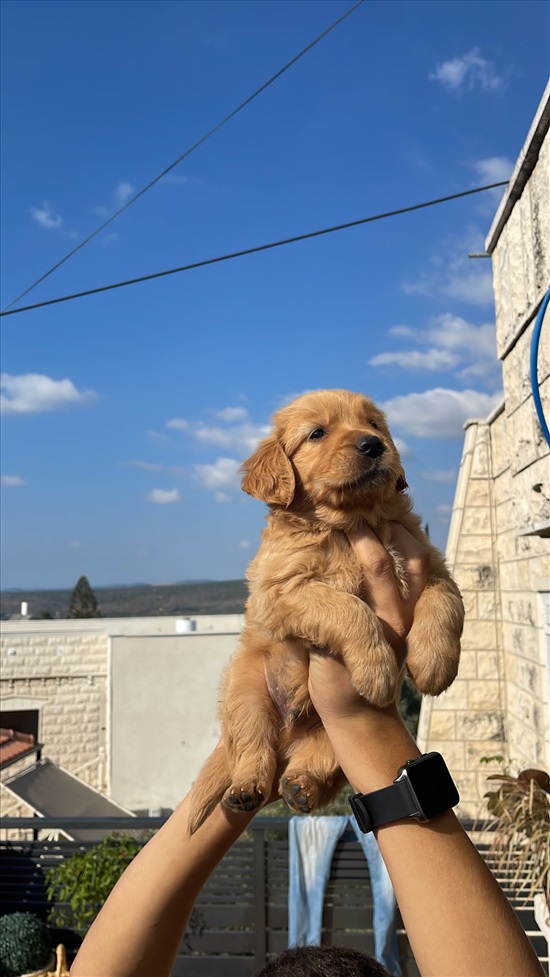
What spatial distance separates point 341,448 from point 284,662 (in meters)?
0.73

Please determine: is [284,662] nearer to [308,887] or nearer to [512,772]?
[308,887]

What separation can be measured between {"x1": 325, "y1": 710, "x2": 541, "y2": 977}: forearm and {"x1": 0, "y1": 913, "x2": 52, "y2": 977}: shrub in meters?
5.30

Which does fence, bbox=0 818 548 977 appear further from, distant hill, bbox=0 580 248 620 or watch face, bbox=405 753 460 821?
distant hill, bbox=0 580 248 620

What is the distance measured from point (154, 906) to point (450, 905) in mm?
828

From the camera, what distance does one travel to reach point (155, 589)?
51406 mm

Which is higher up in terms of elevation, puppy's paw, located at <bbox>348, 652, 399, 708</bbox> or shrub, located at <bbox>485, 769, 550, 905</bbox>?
puppy's paw, located at <bbox>348, 652, 399, 708</bbox>

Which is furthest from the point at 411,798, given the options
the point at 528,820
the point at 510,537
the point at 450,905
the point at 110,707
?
the point at 110,707

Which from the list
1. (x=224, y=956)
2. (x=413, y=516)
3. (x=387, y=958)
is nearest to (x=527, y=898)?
(x=387, y=958)

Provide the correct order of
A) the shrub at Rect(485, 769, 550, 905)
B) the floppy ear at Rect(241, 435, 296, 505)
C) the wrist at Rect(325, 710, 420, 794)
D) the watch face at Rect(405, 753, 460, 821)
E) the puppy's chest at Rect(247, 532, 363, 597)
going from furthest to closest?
1. the shrub at Rect(485, 769, 550, 905)
2. the floppy ear at Rect(241, 435, 296, 505)
3. the puppy's chest at Rect(247, 532, 363, 597)
4. the wrist at Rect(325, 710, 420, 794)
5. the watch face at Rect(405, 753, 460, 821)

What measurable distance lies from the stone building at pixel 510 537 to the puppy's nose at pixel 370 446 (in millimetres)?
3567

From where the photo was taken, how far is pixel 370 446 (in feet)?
7.56

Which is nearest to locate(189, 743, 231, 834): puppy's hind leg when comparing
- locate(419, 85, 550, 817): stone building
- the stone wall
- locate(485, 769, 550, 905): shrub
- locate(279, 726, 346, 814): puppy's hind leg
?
locate(279, 726, 346, 814): puppy's hind leg

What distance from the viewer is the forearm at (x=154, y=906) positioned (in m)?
1.76

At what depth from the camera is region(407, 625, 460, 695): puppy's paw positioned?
6.57 ft
